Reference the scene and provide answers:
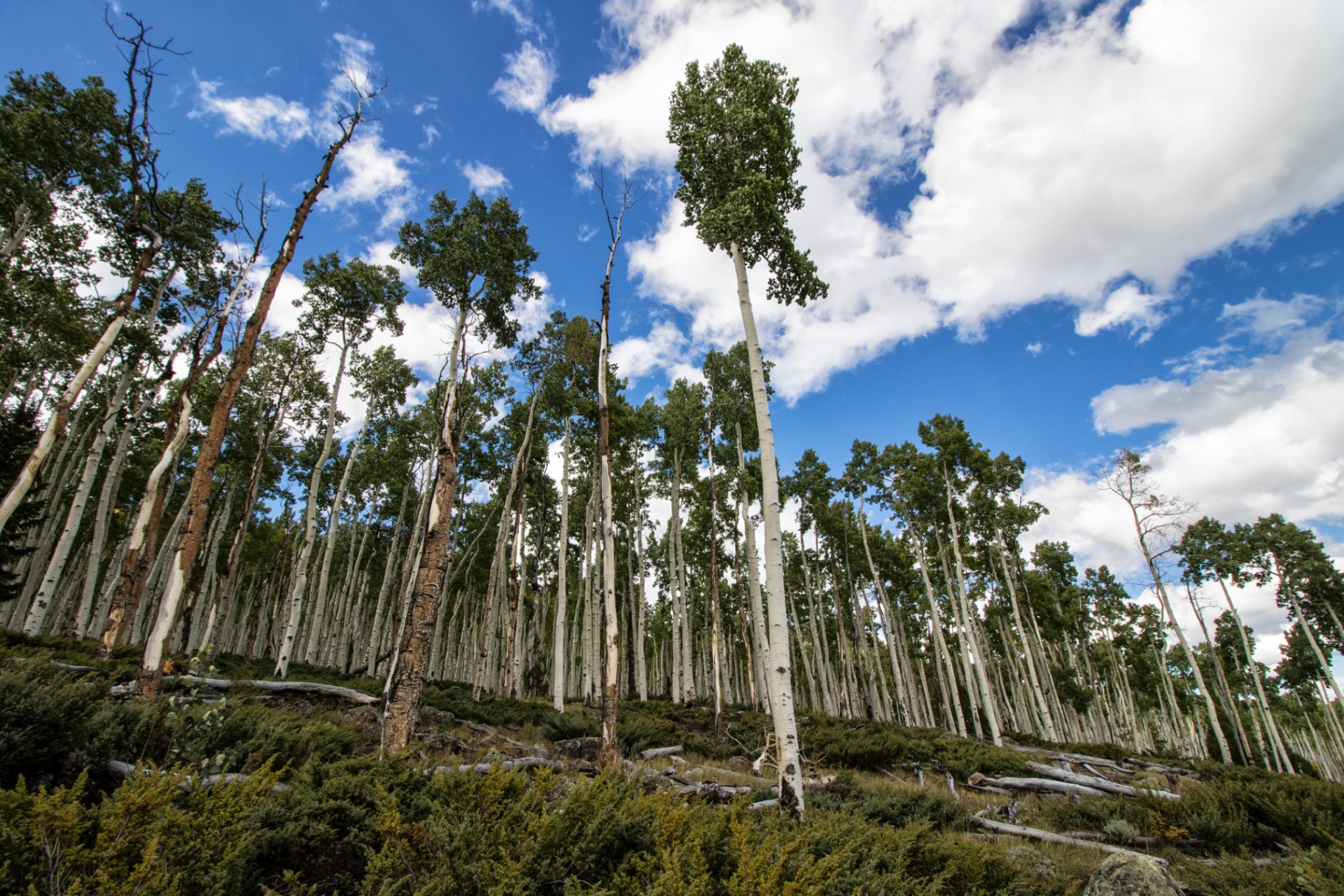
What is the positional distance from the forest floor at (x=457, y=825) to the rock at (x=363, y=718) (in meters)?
1.34

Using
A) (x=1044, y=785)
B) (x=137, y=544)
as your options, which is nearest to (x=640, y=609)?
(x=1044, y=785)

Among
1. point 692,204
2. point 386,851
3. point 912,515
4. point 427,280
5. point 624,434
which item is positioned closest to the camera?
point 386,851

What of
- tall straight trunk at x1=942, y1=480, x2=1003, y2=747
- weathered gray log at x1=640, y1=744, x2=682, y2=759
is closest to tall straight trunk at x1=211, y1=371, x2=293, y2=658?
weathered gray log at x1=640, y1=744, x2=682, y2=759

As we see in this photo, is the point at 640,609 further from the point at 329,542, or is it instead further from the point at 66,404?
the point at 66,404

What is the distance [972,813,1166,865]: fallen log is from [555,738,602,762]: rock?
6983 millimetres

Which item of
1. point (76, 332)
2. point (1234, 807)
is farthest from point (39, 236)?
point (1234, 807)

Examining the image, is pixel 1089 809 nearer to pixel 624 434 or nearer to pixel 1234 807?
pixel 1234 807

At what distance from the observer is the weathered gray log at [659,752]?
431 inches

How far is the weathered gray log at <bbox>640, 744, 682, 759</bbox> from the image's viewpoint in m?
10.9

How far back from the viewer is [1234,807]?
271 inches

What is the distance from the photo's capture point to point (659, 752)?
11.3m

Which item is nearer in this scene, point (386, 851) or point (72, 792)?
point (72, 792)

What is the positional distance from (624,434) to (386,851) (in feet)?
49.7

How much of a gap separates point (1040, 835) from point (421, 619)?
925 centimetres
